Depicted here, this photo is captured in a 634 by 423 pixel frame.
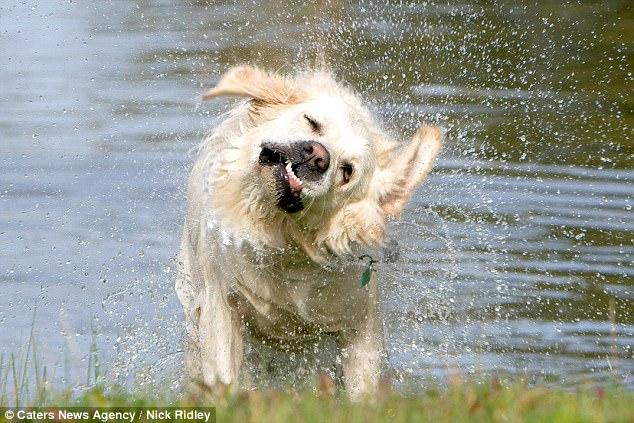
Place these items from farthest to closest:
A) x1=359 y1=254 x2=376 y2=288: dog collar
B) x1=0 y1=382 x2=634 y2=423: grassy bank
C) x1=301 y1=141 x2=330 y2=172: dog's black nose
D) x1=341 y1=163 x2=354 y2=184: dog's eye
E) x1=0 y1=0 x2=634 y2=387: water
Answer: x1=0 y1=0 x2=634 y2=387: water < x1=359 y1=254 x2=376 y2=288: dog collar < x1=341 y1=163 x2=354 y2=184: dog's eye < x1=301 y1=141 x2=330 y2=172: dog's black nose < x1=0 y1=382 x2=634 y2=423: grassy bank

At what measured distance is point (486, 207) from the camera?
29.7 ft

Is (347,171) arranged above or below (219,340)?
above

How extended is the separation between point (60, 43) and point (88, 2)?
156 centimetres

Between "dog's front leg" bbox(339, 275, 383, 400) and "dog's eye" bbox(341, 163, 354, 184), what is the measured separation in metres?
0.64

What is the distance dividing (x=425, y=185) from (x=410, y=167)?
311 centimetres

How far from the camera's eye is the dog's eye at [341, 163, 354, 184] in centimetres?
578

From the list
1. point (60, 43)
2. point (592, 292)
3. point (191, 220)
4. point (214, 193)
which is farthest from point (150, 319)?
point (60, 43)

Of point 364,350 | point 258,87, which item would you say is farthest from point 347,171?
point 364,350

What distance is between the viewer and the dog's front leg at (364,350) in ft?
20.0

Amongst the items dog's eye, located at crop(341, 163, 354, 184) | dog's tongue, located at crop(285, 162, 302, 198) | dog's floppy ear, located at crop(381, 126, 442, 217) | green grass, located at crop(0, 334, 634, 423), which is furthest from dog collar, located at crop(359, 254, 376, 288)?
green grass, located at crop(0, 334, 634, 423)

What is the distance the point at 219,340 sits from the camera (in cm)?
597

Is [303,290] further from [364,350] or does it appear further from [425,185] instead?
[425,185]

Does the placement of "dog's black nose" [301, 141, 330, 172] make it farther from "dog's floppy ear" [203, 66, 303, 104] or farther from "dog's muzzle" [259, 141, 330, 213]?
"dog's floppy ear" [203, 66, 303, 104]

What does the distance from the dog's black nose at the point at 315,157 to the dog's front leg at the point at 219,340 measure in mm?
868
